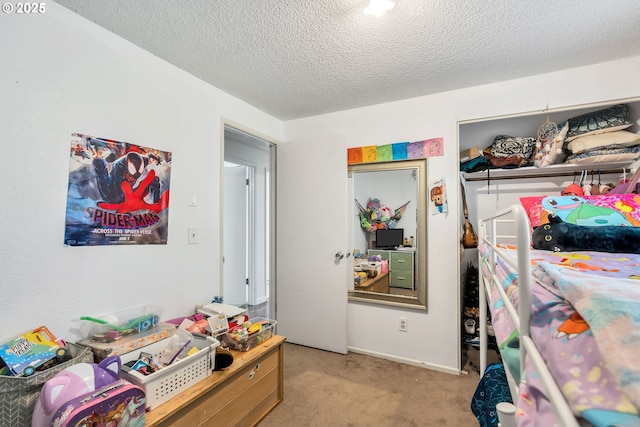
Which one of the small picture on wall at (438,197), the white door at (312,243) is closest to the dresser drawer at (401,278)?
the white door at (312,243)

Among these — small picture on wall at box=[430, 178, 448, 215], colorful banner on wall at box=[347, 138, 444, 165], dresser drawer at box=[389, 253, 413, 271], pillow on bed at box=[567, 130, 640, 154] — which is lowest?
dresser drawer at box=[389, 253, 413, 271]

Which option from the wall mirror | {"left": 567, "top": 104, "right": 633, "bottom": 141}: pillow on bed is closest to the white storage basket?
the wall mirror

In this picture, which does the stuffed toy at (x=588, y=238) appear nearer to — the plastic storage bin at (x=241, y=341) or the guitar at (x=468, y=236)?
the guitar at (x=468, y=236)

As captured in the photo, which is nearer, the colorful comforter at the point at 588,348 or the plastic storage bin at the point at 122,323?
the colorful comforter at the point at 588,348

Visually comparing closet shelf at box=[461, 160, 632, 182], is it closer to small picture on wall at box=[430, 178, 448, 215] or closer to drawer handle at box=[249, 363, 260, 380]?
small picture on wall at box=[430, 178, 448, 215]

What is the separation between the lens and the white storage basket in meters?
1.24

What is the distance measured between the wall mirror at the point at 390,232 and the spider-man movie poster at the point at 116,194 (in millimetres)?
1659

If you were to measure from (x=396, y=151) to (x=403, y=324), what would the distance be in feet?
4.98

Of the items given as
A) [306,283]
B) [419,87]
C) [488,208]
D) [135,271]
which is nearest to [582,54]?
[419,87]

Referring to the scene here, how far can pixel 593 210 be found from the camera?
1.64 m

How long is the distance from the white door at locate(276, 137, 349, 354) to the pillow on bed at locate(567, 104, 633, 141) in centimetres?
171

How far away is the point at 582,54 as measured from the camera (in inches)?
71.5

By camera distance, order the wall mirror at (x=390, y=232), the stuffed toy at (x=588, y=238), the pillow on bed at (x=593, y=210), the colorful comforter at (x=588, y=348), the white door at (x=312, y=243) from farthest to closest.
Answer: the white door at (x=312, y=243), the wall mirror at (x=390, y=232), the pillow on bed at (x=593, y=210), the stuffed toy at (x=588, y=238), the colorful comforter at (x=588, y=348)

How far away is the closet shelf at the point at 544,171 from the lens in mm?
2018
